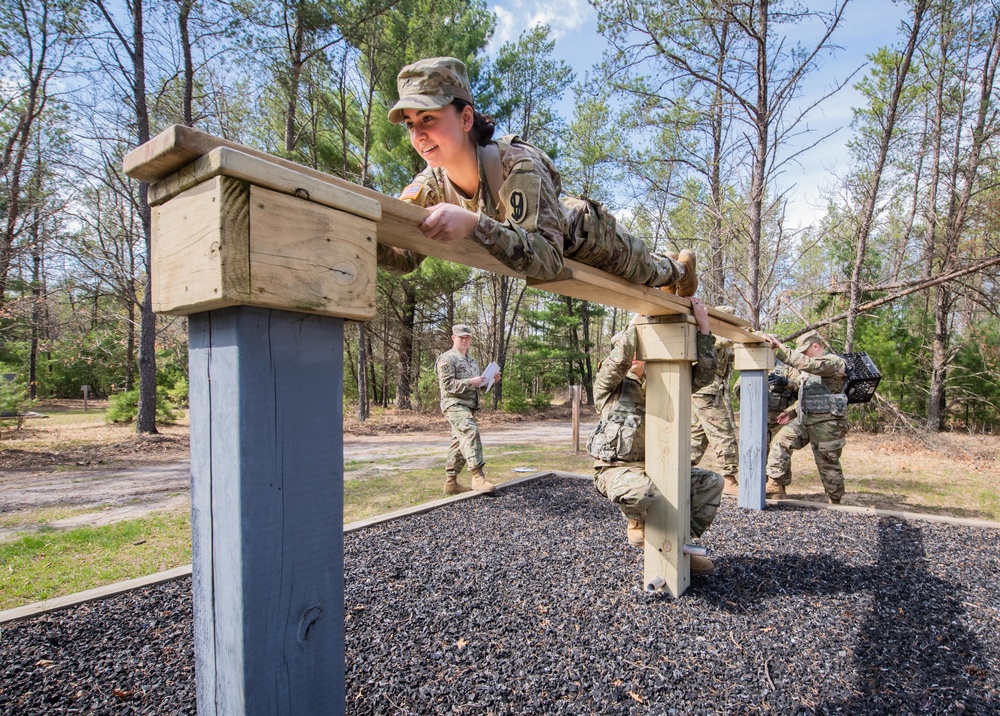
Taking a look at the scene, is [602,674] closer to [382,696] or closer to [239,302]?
[382,696]

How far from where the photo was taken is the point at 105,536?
4.13 metres

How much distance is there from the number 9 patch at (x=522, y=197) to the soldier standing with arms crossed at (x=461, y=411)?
4.15m

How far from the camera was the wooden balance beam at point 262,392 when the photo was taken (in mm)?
937

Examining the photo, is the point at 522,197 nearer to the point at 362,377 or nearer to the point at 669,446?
the point at 669,446

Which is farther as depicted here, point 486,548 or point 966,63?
point 966,63

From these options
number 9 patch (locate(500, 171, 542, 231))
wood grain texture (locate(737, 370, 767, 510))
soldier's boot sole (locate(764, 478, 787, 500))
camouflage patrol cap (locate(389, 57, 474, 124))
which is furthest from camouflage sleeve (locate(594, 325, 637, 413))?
soldier's boot sole (locate(764, 478, 787, 500))

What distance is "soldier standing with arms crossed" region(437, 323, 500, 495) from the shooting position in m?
5.73

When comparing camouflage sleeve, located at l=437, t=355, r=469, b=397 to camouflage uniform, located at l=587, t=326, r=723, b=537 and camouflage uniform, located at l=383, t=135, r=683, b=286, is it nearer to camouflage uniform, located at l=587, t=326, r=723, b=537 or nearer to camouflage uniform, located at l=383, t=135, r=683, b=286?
camouflage uniform, located at l=587, t=326, r=723, b=537

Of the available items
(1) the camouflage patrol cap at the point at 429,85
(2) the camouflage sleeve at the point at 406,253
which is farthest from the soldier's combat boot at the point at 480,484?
(1) the camouflage patrol cap at the point at 429,85

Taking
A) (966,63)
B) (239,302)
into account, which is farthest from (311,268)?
(966,63)

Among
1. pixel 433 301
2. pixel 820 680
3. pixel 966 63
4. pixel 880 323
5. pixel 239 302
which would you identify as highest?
pixel 966 63

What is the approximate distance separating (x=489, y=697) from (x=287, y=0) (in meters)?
12.7

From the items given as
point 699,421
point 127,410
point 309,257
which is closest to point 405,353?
point 127,410

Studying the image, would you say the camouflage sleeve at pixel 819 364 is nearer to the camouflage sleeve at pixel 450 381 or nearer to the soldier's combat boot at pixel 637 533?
the soldier's combat boot at pixel 637 533
